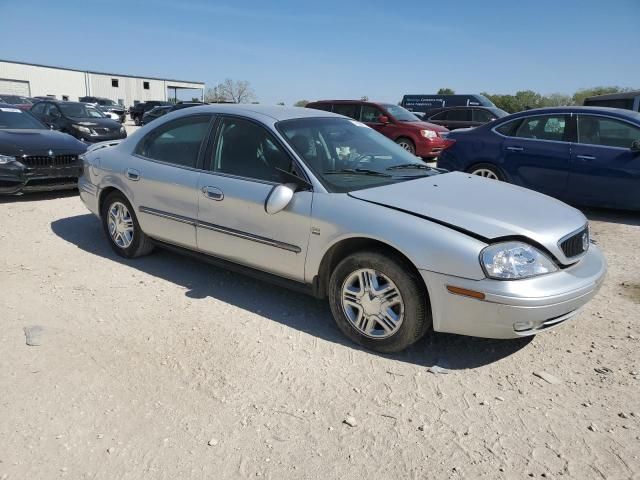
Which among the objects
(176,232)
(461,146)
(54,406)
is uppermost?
(461,146)

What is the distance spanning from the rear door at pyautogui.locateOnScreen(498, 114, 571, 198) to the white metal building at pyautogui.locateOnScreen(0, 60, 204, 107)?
48.4 metres

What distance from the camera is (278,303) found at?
13.6 feet

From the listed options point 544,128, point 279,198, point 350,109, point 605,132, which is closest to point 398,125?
point 350,109

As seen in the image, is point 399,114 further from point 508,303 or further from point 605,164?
point 508,303

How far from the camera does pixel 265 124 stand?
396 cm

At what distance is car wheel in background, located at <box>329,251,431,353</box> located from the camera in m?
3.15

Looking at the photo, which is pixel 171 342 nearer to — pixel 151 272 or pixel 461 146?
pixel 151 272

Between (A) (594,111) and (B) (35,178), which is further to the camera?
(B) (35,178)

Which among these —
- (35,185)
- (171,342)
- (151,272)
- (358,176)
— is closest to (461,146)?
(358,176)

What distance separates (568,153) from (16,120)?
347 inches

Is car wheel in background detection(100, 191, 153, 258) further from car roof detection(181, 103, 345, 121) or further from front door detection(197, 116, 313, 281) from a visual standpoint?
car roof detection(181, 103, 345, 121)

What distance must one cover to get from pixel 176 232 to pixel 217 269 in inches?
25.0

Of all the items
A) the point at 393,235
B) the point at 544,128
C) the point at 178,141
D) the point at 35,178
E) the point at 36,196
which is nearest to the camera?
the point at 393,235

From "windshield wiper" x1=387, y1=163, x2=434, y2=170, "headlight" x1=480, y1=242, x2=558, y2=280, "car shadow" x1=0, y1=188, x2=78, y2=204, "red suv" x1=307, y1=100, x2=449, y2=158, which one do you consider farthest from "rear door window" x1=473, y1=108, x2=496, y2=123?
"headlight" x1=480, y1=242, x2=558, y2=280
